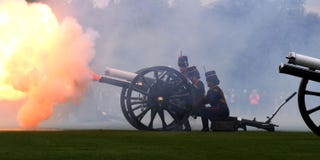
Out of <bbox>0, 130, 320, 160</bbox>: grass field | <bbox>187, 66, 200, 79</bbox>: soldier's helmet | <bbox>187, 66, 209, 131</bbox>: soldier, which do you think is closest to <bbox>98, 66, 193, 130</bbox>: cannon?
<bbox>187, 66, 209, 131</bbox>: soldier

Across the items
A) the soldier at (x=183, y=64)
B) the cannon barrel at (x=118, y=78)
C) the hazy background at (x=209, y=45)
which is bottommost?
the cannon barrel at (x=118, y=78)

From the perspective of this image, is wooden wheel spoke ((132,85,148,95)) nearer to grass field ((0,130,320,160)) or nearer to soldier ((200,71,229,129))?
soldier ((200,71,229,129))

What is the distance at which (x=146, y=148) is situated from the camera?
507 inches

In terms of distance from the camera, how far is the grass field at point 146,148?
37.1 feet

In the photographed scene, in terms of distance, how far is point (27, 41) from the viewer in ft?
70.4

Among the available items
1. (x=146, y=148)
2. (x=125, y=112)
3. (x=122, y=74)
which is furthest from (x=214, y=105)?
(x=146, y=148)

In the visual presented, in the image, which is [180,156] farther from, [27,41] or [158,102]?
[27,41]

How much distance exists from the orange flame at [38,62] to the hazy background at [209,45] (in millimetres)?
9631

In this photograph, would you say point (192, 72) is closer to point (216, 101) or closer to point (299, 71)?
point (216, 101)

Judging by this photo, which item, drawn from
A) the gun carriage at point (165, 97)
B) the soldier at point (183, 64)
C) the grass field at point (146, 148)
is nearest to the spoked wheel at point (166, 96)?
the gun carriage at point (165, 97)

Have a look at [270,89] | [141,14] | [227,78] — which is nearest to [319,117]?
[270,89]

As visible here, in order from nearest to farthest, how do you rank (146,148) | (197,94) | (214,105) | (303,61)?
(146,148), (303,61), (214,105), (197,94)

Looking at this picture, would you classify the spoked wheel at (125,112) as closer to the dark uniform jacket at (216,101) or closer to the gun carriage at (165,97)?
the gun carriage at (165,97)

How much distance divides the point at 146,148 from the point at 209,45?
4539 centimetres
